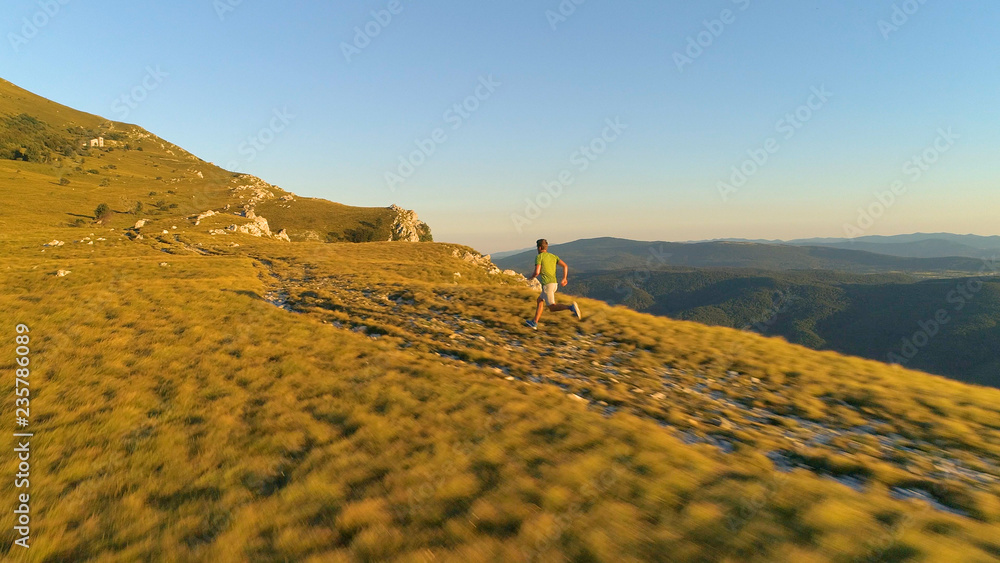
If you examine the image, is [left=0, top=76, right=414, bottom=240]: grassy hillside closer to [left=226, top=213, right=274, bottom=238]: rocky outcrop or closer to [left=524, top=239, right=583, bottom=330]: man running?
[left=226, top=213, right=274, bottom=238]: rocky outcrop

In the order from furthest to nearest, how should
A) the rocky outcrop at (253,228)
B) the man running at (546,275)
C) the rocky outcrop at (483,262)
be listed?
the rocky outcrop at (253,228) → the rocky outcrop at (483,262) → the man running at (546,275)

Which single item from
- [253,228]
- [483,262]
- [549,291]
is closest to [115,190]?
[253,228]

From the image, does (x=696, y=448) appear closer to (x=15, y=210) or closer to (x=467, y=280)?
(x=467, y=280)

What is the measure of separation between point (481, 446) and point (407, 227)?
121255 millimetres

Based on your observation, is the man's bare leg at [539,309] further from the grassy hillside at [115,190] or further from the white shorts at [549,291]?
the grassy hillside at [115,190]

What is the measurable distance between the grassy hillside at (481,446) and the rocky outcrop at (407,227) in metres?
102

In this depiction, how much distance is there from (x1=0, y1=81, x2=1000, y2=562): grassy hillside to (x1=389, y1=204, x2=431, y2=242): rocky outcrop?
335 feet

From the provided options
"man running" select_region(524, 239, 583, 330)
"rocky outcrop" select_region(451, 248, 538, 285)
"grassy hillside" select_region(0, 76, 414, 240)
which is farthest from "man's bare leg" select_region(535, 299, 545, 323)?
"grassy hillside" select_region(0, 76, 414, 240)

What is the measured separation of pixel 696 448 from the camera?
24.1 ft

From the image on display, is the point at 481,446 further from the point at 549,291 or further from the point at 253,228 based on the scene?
the point at 253,228

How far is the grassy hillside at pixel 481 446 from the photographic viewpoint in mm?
4895

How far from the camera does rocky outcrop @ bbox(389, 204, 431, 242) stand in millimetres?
117625

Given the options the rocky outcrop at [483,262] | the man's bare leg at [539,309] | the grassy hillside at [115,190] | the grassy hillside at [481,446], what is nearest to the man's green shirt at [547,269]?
the man's bare leg at [539,309]

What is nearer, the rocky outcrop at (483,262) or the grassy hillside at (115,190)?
the rocky outcrop at (483,262)
